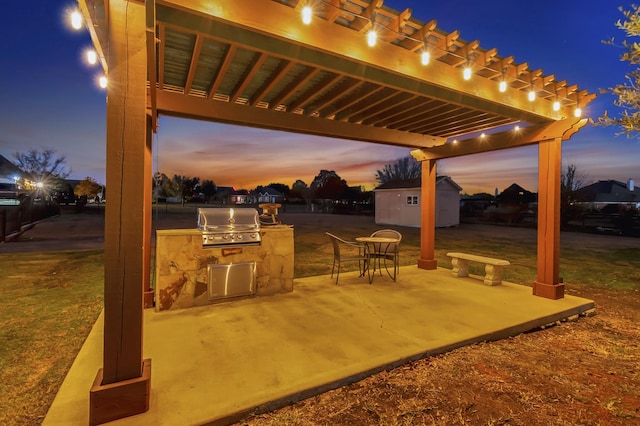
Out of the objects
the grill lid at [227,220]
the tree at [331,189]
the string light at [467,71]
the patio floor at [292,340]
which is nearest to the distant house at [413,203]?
the patio floor at [292,340]

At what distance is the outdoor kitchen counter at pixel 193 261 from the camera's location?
3.35 m

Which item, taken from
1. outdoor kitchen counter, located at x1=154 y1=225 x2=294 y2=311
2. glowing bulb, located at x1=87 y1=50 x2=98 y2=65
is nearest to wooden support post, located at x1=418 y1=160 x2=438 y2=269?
outdoor kitchen counter, located at x1=154 y1=225 x2=294 y2=311

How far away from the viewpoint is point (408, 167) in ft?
117

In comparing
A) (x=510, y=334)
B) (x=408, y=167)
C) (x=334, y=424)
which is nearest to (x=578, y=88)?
(x=510, y=334)

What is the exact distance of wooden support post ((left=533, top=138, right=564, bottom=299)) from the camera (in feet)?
13.6

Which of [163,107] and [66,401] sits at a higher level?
[163,107]

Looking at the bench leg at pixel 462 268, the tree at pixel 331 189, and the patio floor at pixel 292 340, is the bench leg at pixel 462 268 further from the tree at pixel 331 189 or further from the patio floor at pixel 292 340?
the tree at pixel 331 189

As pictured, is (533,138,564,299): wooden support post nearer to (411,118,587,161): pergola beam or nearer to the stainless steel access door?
(411,118,587,161): pergola beam

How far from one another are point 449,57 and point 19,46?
59.3ft

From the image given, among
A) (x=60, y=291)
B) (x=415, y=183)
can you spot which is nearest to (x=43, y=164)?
(x=415, y=183)

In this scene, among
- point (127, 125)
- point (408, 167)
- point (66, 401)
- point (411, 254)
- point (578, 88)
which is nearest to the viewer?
point (127, 125)

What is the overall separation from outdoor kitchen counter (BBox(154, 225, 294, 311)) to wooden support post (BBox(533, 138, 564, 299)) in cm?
373

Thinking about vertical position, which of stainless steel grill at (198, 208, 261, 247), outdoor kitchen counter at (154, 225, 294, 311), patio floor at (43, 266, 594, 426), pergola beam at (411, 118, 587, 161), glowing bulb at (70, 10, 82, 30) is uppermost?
glowing bulb at (70, 10, 82, 30)

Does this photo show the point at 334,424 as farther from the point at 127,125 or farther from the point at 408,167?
the point at 408,167
